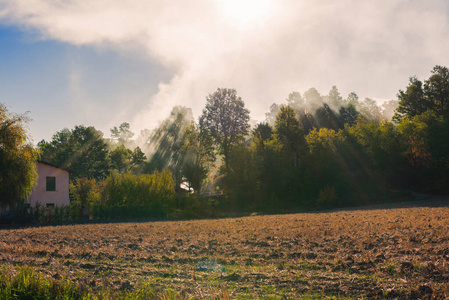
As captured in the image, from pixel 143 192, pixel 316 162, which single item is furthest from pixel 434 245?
pixel 316 162

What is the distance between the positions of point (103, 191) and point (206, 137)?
32712 mm

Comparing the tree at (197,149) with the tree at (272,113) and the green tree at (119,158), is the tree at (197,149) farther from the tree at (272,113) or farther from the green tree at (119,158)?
the tree at (272,113)

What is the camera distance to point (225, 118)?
227 feet

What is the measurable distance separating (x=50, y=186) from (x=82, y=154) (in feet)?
98.3

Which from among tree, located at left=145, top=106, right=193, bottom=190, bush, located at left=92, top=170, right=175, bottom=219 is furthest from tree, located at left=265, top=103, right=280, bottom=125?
bush, located at left=92, top=170, right=175, bottom=219

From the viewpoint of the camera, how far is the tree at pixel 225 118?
69125 mm

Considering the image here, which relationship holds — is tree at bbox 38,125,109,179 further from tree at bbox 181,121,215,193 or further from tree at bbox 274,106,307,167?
tree at bbox 274,106,307,167

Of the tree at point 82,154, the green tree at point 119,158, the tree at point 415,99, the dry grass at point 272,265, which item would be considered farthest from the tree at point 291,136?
the dry grass at point 272,265

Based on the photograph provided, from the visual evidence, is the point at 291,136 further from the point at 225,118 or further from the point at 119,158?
the point at 119,158

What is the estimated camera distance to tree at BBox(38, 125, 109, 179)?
224 ft

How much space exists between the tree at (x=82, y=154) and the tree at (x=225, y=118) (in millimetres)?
22538

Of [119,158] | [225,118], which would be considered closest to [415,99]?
[225,118]

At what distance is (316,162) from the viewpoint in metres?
58.2

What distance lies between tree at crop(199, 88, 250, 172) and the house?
106 ft
